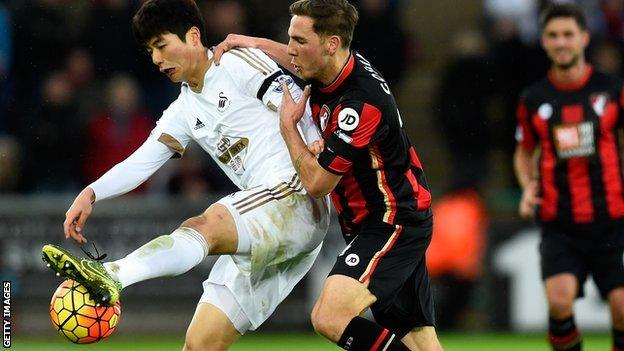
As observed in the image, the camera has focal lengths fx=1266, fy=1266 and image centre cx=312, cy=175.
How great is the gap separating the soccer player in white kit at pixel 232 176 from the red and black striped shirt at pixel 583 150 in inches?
88.4

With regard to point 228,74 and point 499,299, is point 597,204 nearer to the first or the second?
point 228,74

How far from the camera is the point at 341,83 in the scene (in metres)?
6.18

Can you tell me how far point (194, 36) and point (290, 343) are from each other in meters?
5.12

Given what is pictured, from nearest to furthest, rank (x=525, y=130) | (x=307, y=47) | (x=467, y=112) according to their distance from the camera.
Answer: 1. (x=307, y=47)
2. (x=525, y=130)
3. (x=467, y=112)

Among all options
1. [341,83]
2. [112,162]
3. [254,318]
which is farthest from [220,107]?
[112,162]

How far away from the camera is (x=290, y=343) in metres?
11.0

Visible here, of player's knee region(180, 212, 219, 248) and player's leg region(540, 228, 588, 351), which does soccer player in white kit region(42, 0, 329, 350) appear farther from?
player's leg region(540, 228, 588, 351)

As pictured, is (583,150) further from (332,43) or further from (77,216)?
(77,216)

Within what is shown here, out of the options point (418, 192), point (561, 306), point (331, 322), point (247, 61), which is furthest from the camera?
point (561, 306)

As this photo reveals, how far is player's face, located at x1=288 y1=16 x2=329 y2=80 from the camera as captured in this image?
20.0ft

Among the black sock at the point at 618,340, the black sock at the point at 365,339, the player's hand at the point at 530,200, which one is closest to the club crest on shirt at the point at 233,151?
the black sock at the point at 365,339

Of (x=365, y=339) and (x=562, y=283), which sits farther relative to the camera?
(x=562, y=283)

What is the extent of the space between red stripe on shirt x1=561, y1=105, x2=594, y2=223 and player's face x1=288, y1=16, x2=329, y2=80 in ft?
8.34

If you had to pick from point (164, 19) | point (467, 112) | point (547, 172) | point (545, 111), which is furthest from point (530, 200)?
point (467, 112)
